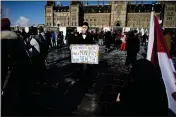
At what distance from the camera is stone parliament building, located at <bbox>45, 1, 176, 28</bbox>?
98.4 metres

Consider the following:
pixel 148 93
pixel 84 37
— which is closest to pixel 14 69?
pixel 148 93

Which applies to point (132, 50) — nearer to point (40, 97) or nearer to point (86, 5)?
point (40, 97)

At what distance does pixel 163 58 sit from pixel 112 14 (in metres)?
105

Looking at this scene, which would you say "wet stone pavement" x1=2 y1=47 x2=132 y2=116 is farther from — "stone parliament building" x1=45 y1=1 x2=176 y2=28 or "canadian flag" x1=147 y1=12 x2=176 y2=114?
"stone parliament building" x1=45 y1=1 x2=176 y2=28

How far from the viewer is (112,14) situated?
106 metres

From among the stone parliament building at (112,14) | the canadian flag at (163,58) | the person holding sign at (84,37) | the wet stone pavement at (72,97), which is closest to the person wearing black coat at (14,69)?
the wet stone pavement at (72,97)

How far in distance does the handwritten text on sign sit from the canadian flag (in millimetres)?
2388

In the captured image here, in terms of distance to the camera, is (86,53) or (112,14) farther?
(112,14)

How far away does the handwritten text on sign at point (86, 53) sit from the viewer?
19.0 feet

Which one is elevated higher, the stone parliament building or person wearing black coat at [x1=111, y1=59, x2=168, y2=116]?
the stone parliament building

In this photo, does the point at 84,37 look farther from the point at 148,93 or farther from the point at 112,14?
the point at 112,14

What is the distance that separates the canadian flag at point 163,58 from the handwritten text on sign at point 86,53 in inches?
94.0

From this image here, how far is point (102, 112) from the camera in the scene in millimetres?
4133

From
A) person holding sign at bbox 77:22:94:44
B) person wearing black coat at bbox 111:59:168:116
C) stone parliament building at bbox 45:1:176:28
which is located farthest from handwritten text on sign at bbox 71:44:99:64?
stone parliament building at bbox 45:1:176:28
